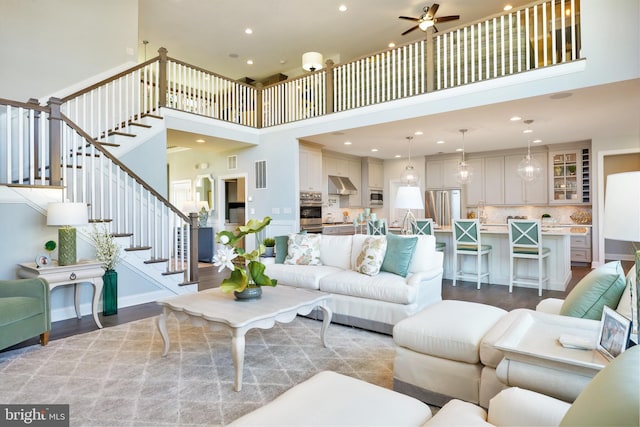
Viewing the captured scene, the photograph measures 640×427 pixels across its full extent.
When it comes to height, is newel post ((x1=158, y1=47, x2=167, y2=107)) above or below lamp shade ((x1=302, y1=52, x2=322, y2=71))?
below

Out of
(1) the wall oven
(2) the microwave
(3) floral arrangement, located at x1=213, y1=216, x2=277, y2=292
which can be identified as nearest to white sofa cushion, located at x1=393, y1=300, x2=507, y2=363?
(3) floral arrangement, located at x1=213, y1=216, x2=277, y2=292

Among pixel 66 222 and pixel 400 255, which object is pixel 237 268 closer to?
pixel 400 255

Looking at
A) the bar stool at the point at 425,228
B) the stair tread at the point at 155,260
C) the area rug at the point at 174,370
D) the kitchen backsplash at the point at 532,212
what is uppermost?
the kitchen backsplash at the point at 532,212

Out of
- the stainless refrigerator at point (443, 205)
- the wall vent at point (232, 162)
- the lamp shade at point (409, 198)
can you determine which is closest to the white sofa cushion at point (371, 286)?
the lamp shade at point (409, 198)

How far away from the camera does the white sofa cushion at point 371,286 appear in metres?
3.36

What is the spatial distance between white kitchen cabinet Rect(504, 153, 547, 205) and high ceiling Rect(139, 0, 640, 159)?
0.51 meters

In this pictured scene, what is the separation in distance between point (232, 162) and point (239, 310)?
245 inches

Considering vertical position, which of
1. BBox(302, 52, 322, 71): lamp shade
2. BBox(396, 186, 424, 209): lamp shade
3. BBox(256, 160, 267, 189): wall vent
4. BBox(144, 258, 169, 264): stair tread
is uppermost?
BBox(302, 52, 322, 71): lamp shade

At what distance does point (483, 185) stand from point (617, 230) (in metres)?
7.87

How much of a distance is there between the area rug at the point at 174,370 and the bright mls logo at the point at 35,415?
2.0 inches

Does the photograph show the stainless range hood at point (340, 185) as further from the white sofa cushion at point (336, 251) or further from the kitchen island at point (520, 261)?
the white sofa cushion at point (336, 251)

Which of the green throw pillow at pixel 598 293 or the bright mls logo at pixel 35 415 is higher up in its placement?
the green throw pillow at pixel 598 293

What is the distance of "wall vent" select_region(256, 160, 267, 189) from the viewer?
762 centimetres

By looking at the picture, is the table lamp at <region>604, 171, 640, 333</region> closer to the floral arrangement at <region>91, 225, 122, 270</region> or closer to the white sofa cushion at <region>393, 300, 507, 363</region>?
the white sofa cushion at <region>393, 300, 507, 363</region>
